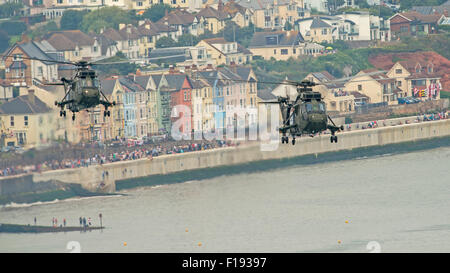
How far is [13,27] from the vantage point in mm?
133625

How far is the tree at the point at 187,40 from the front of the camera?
133m

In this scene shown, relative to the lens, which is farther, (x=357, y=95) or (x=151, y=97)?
(x=357, y=95)

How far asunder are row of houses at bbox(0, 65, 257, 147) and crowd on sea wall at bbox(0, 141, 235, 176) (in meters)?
1.49

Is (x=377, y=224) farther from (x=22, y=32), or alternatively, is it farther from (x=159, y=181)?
(x=22, y=32)

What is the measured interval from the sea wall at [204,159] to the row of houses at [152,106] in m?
2.71

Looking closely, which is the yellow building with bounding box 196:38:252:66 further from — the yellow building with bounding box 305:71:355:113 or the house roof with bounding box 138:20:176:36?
the yellow building with bounding box 305:71:355:113

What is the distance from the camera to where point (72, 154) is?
8031 centimetres

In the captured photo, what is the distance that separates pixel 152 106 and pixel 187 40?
36639mm

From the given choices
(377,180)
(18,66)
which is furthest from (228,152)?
(18,66)

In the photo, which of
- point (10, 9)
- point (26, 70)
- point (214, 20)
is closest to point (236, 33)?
point (214, 20)

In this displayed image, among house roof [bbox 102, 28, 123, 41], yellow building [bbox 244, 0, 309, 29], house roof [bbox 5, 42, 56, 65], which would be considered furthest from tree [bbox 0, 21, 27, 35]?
yellow building [bbox 244, 0, 309, 29]

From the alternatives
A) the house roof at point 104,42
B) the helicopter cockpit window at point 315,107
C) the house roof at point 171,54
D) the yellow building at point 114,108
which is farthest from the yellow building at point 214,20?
the helicopter cockpit window at point 315,107

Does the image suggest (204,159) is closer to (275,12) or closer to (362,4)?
(275,12)

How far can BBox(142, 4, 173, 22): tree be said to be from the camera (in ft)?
479
